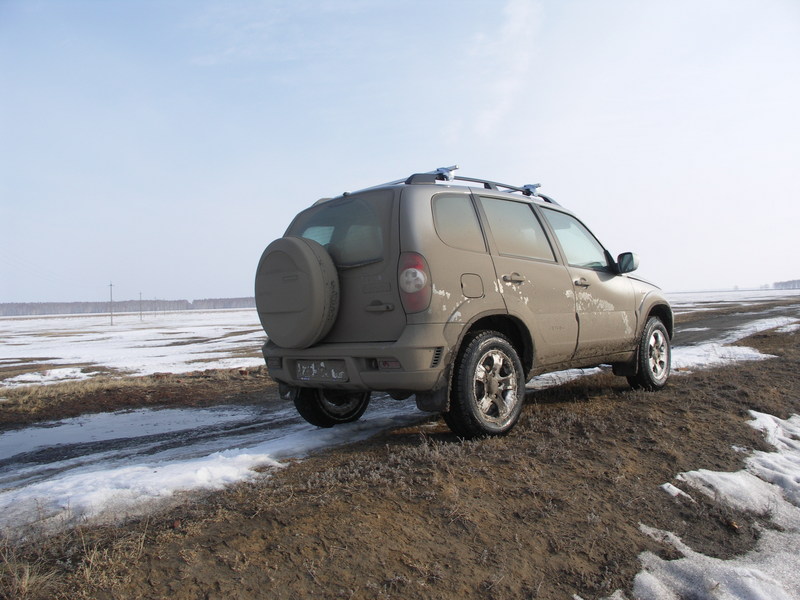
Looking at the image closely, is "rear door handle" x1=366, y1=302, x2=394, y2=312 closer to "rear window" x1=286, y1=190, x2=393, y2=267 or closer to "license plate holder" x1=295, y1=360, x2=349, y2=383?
"rear window" x1=286, y1=190, x2=393, y2=267

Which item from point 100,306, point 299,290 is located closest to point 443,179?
point 299,290

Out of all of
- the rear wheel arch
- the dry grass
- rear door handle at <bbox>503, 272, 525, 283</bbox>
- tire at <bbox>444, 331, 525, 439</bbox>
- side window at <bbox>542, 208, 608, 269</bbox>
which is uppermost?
side window at <bbox>542, 208, 608, 269</bbox>

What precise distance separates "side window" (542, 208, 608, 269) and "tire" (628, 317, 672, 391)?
94 centimetres

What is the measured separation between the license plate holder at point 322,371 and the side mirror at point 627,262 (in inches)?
126

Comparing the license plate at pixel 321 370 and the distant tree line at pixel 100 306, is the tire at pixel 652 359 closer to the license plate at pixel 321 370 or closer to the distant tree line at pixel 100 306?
the license plate at pixel 321 370

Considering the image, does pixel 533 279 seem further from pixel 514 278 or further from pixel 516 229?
pixel 516 229

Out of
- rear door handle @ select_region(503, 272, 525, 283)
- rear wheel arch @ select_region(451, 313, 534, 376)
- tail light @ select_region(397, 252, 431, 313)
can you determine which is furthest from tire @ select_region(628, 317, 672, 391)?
tail light @ select_region(397, 252, 431, 313)

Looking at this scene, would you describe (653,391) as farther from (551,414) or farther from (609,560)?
(609,560)

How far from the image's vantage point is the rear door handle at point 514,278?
4.07 metres

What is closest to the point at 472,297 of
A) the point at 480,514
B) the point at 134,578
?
the point at 480,514

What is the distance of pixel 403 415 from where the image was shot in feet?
17.6

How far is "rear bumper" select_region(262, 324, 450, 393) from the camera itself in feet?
11.4

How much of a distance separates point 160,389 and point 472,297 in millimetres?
5986

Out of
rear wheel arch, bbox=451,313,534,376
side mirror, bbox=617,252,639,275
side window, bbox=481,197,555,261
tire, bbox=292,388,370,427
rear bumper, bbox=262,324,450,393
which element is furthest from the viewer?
side mirror, bbox=617,252,639,275
